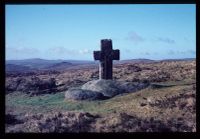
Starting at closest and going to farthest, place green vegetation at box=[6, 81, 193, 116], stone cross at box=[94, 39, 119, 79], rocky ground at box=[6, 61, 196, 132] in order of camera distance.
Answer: rocky ground at box=[6, 61, 196, 132]
green vegetation at box=[6, 81, 193, 116]
stone cross at box=[94, 39, 119, 79]

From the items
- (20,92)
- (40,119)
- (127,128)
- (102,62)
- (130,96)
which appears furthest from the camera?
(20,92)

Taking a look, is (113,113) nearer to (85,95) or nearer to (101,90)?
A: (85,95)

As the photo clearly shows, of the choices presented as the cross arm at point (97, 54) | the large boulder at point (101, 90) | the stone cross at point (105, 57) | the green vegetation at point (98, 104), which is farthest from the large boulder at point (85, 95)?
the cross arm at point (97, 54)

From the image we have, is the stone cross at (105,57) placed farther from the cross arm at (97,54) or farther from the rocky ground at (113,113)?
the rocky ground at (113,113)

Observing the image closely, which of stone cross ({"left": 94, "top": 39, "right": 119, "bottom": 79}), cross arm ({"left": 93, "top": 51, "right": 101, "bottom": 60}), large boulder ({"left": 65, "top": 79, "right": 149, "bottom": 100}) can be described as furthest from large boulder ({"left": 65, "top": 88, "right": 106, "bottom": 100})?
cross arm ({"left": 93, "top": 51, "right": 101, "bottom": 60})

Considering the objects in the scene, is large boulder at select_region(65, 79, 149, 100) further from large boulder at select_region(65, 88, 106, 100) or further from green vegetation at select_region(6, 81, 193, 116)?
green vegetation at select_region(6, 81, 193, 116)

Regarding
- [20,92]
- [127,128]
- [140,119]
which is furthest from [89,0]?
[20,92]

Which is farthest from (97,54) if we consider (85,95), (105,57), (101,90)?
(85,95)

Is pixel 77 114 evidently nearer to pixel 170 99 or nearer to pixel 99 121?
pixel 99 121
